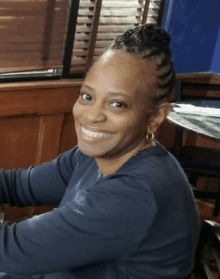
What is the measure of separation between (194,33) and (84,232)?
277 centimetres

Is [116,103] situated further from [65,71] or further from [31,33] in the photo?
[65,71]

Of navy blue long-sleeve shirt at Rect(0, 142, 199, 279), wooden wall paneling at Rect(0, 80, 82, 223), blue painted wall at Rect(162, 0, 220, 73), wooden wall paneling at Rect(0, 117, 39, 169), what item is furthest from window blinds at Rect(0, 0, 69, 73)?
navy blue long-sleeve shirt at Rect(0, 142, 199, 279)

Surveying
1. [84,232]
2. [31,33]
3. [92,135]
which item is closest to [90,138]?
[92,135]

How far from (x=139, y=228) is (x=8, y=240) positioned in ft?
0.91

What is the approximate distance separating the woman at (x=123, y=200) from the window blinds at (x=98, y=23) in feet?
5.72

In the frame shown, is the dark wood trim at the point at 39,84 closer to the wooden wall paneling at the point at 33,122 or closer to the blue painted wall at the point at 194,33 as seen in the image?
the wooden wall paneling at the point at 33,122

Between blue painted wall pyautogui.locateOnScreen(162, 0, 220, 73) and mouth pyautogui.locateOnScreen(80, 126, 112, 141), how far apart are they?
2.23 m

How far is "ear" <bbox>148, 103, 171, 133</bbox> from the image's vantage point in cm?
112

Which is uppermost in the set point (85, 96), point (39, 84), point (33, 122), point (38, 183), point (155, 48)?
point (155, 48)

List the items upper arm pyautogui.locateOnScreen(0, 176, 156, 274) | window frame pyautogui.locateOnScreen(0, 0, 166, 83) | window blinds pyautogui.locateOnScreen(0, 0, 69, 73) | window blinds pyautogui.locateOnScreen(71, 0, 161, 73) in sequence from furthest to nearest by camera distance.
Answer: window blinds pyautogui.locateOnScreen(71, 0, 161, 73) < window frame pyautogui.locateOnScreen(0, 0, 166, 83) < window blinds pyautogui.locateOnScreen(0, 0, 69, 73) < upper arm pyautogui.locateOnScreen(0, 176, 156, 274)

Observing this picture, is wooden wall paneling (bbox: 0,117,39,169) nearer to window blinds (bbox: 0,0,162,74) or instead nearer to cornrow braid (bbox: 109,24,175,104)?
window blinds (bbox: 0,0,162,74)

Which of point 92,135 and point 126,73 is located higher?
point 126,73

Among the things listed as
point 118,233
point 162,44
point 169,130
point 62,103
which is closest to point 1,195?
point 118,233

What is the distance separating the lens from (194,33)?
3.50 m
